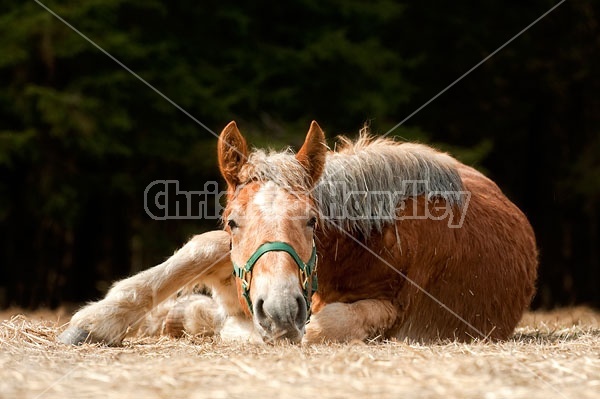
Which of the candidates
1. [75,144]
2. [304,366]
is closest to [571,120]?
[75,144]

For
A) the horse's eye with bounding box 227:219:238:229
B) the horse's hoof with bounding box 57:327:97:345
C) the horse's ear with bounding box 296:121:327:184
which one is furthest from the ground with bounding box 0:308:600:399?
the horse's ear with bounding box 296:121:327:184

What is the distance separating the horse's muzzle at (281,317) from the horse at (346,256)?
0.07 m

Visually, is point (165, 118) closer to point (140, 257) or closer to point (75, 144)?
point (75, 144)

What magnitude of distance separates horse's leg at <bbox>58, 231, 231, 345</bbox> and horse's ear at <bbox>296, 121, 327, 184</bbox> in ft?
2.98

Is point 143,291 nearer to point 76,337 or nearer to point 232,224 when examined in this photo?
point 76,337

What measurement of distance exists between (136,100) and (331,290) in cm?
838

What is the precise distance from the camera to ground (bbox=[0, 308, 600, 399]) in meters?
3.26


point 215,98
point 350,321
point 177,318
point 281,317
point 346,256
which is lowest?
point 177,318

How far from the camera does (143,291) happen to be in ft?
18.0

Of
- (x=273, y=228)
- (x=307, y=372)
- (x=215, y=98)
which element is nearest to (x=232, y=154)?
(x=273, y=228)

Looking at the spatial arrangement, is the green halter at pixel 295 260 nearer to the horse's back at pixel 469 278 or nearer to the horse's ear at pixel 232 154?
the horse's ear at pixel 232 154

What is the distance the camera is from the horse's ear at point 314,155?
16.8 ft

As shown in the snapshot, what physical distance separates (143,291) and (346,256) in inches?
56.4

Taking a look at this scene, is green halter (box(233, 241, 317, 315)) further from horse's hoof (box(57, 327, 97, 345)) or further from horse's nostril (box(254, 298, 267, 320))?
horse's hoof (box(57, 327, 97, 345))
